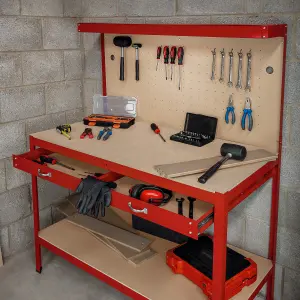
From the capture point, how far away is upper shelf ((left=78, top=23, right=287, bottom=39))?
1.63m

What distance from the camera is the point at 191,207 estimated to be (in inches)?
66.7

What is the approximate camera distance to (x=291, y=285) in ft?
6.76

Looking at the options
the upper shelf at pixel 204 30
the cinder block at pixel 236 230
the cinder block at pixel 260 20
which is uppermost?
the cinder block at pixel 260 20

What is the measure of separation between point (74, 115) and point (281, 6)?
1.46 metres

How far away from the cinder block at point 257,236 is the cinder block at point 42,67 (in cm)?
141

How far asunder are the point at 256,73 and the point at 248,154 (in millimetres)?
382

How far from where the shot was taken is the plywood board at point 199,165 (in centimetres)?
162

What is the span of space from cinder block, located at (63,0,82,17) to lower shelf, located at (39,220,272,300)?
1.28m

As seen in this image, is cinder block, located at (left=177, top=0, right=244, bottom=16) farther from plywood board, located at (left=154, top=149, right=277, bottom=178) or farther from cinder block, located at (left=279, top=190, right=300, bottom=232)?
cinder block, located at (left=279, top=190, right=300, bottom=232)

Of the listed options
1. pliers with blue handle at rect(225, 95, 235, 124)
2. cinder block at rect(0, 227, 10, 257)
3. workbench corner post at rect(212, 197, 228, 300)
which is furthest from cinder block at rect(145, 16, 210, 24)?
cinder block at rect(0, 227, 10, 257)

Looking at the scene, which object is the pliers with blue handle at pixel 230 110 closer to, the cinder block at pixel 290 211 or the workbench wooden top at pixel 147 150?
the workbench wooden top at pixel 147 150

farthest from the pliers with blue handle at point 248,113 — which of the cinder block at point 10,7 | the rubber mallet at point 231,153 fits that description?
the cinder block at point 10,7

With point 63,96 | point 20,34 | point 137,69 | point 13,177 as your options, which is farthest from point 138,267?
point 20,34

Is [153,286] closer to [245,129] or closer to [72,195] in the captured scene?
[245,129]
